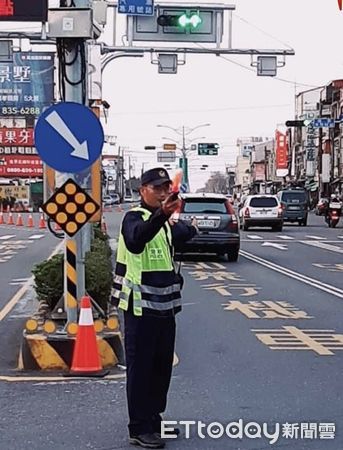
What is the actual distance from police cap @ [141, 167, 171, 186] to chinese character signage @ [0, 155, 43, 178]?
3126 inches

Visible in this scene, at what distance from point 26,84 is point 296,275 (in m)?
48.1

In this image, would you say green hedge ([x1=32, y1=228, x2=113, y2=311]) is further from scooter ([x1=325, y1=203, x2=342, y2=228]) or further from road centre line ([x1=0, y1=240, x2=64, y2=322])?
scooter ([x1=325, y1=203, x2=342, y2=228])

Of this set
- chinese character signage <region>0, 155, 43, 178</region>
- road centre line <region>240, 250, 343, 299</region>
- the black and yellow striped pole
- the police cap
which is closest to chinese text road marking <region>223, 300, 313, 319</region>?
road centre line <region>240, 250, 343, 299</region>

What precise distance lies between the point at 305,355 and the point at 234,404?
2.37 m

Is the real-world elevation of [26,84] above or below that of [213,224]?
above

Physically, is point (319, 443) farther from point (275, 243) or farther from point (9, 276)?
point (275, 243)

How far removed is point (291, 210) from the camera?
49281 millimetres

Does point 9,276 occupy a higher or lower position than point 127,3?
lower

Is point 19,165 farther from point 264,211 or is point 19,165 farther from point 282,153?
point 264,211

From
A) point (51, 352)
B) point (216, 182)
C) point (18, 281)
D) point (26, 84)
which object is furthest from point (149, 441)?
point (216, 182)

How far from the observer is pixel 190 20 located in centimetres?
2253

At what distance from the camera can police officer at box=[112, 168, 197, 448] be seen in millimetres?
6152

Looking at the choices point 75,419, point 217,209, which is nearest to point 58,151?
point 75,419

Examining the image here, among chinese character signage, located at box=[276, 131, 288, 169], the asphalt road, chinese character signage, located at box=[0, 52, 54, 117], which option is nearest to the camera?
the asphalt road
